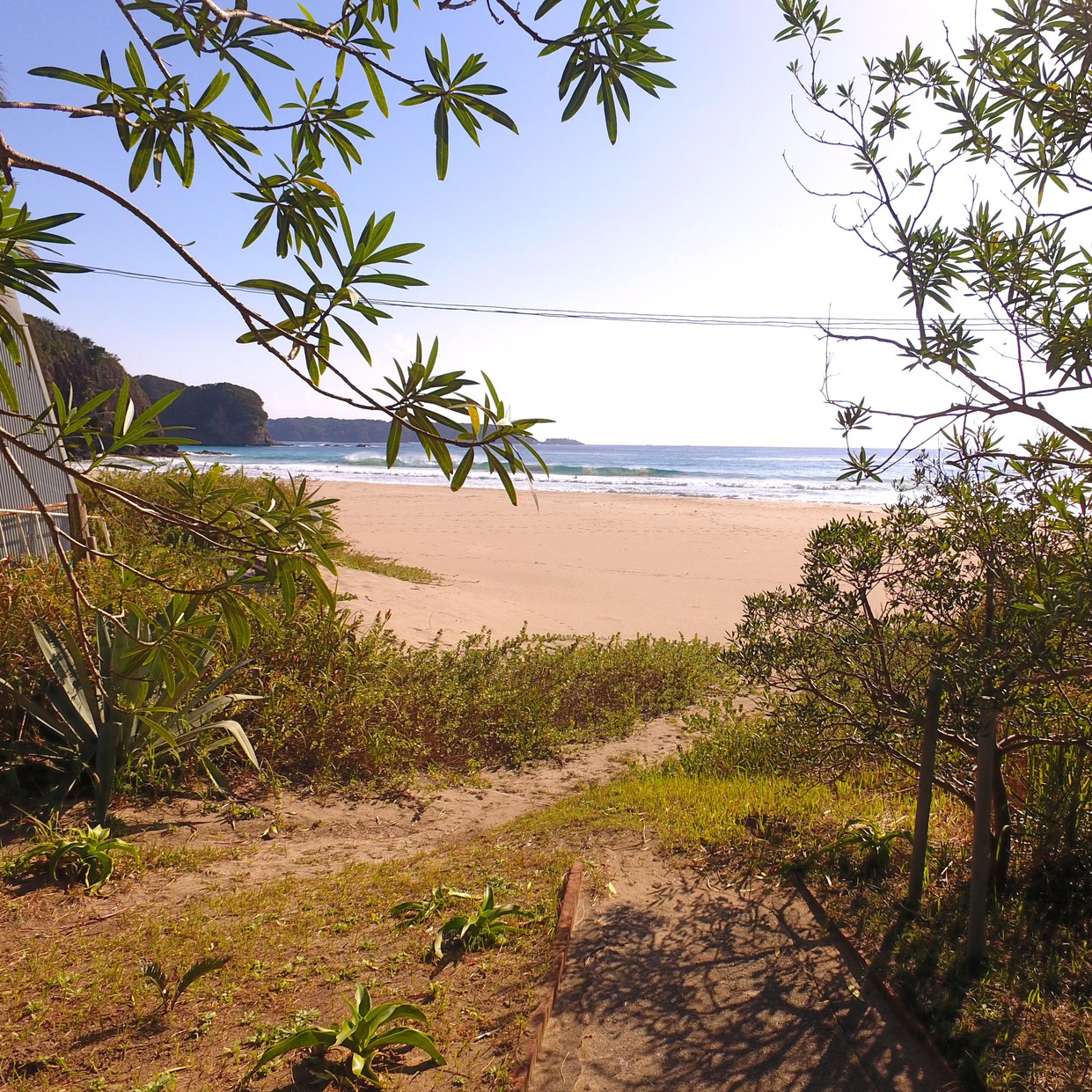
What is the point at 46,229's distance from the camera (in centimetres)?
157

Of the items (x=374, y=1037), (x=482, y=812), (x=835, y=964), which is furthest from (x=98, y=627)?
(x=835, y=964)

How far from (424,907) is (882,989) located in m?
1.81

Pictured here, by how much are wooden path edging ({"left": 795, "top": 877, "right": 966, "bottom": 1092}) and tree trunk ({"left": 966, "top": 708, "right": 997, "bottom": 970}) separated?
37 cm

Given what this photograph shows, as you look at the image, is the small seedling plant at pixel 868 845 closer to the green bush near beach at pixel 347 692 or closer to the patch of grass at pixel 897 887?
the patch of grass at pixel 897 887

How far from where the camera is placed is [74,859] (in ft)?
12.4

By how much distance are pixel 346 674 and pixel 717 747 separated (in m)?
2.90

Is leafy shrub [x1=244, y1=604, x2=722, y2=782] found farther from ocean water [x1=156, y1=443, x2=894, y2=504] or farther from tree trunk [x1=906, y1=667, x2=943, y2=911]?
ocean water [x1=156, y1=443, x2=894, y2=504]

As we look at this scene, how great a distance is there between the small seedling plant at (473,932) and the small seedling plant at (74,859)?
5.68 ft

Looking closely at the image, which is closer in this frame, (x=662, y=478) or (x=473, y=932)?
(x=473, y=932)

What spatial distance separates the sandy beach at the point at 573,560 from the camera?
442 inches

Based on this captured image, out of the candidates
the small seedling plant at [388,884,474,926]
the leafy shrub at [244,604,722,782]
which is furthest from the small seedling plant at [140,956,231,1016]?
the leafy shrub at [244,604,722,782]

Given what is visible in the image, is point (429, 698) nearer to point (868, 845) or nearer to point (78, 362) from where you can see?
point (868, 845)

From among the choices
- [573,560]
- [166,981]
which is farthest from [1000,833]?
[573,560]

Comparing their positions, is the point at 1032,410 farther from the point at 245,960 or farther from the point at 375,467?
the point at 375,467
